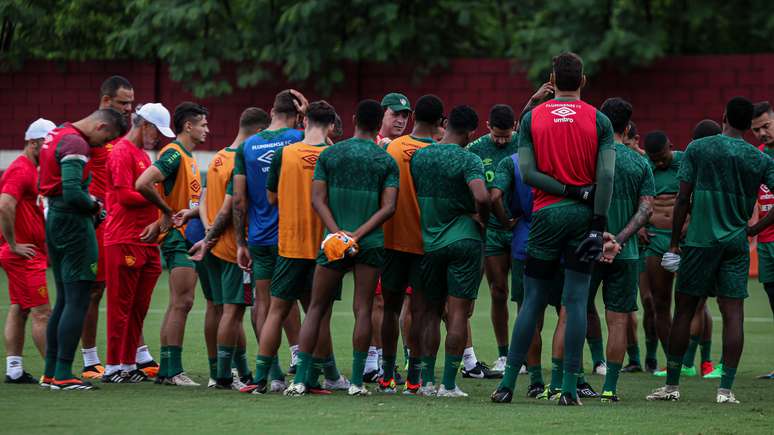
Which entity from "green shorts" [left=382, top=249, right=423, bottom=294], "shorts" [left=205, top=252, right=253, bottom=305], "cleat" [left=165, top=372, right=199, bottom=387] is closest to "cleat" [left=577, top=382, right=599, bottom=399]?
"green shorts" [left=382, top=249, right=423, bottom=294]

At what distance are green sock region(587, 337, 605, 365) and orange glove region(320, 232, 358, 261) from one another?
2932mm

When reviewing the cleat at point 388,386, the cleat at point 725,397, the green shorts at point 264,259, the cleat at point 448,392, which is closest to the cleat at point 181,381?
the green shorts at point 264,259

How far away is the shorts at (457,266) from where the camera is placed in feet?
31.2

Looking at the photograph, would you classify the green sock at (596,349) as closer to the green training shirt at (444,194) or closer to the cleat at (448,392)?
the cleat at (448,392)

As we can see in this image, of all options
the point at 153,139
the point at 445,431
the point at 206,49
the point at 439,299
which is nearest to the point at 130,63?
the point at 206,49

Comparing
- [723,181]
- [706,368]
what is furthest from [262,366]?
[706,368]

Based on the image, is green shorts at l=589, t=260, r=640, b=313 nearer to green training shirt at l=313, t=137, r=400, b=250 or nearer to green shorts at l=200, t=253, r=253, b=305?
green training shirt at l=313, t=137, r=400, b=250

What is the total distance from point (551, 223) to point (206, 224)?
3.01 m

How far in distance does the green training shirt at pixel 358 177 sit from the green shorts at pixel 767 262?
397 cm

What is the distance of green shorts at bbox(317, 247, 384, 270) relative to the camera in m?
9.42

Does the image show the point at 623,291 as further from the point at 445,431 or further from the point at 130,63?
the point at 130,63

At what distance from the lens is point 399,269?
9883mm

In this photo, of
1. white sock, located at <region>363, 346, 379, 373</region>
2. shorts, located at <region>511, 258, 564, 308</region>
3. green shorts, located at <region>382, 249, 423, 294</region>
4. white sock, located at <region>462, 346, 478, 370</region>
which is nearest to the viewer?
green shorts, located at <region>382, 249, 423, 294</region>

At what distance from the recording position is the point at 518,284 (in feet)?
35.5
